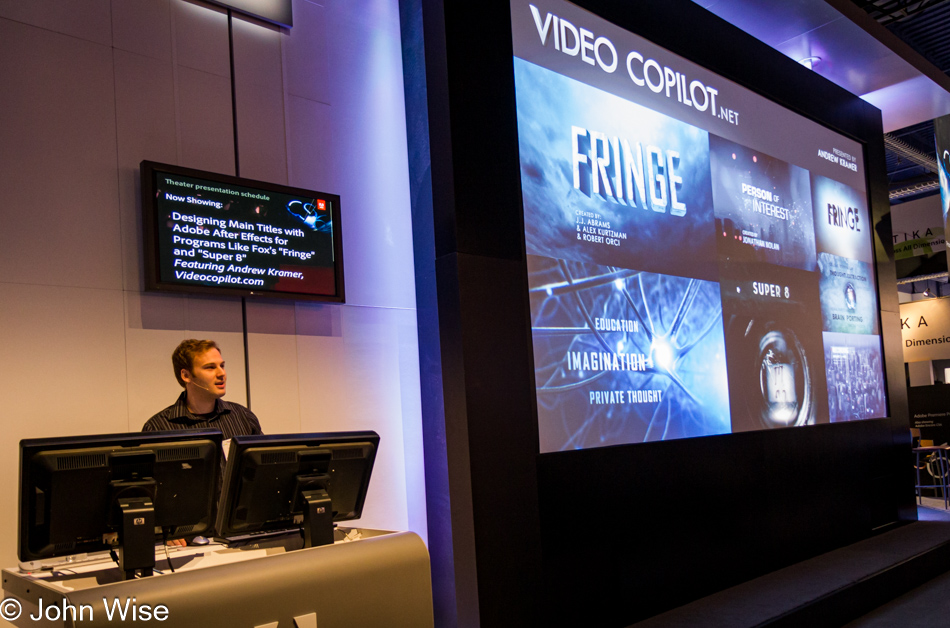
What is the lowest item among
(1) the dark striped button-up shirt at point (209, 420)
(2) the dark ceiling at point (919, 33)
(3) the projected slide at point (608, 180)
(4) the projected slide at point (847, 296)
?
(1) the dark striped button-up shirt at point (209, 420)

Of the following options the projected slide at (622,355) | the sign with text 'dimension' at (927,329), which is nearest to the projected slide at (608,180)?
the projected slide at (622,355)

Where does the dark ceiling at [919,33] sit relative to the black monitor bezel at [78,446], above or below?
above

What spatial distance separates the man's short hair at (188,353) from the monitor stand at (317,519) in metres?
1.07

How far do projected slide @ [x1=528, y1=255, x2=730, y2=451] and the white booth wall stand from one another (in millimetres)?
826

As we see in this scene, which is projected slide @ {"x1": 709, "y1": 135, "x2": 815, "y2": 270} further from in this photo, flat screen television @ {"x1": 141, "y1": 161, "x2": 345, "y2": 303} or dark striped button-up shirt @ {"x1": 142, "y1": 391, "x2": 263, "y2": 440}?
dark striped button-up shirt @ {"x1": 142, "y1": 391, "x2": 263, "y2": 440}

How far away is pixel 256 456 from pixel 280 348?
1.59m

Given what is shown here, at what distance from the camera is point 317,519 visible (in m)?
2.09

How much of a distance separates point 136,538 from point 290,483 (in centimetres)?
44

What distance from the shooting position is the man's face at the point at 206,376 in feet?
9.51

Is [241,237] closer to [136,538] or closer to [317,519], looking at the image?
[317,519]

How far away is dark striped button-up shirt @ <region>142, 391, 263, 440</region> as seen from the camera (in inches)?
111

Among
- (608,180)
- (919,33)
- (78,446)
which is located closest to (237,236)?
(78,446)

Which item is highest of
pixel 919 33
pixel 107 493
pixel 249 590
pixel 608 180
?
pixel 919 33

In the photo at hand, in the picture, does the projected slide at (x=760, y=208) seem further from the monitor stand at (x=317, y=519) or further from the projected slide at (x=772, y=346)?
the monitor stand at (x=317, y=519)
